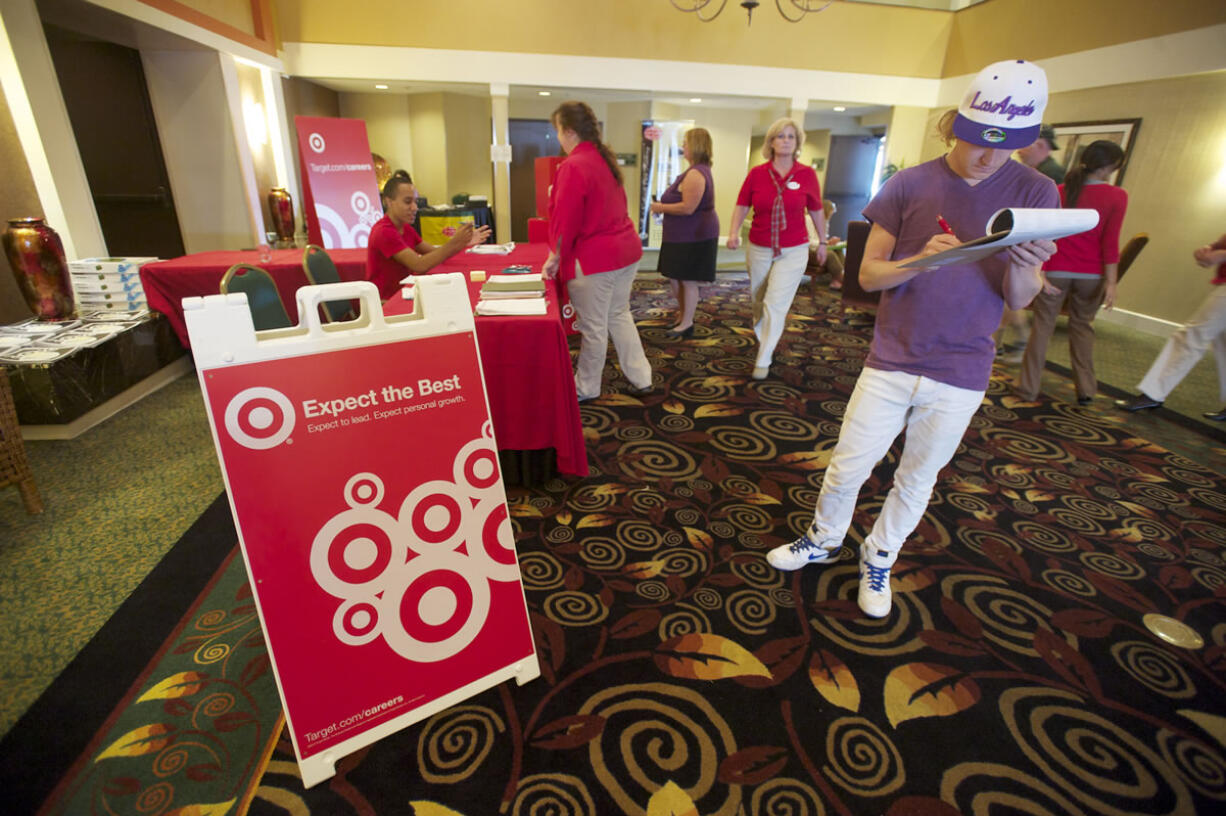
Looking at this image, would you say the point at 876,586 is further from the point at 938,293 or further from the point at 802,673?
the point at 938,293

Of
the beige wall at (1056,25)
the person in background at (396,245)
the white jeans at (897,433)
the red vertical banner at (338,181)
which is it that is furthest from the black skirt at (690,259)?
the beige wall at (1056,25)

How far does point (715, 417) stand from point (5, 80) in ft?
14.9

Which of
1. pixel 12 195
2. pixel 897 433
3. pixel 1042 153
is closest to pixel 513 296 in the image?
pixel 897 433

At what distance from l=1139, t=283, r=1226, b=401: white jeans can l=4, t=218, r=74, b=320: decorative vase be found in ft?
21.4

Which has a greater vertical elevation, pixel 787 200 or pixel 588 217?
pixel 787 200

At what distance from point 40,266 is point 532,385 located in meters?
3.15

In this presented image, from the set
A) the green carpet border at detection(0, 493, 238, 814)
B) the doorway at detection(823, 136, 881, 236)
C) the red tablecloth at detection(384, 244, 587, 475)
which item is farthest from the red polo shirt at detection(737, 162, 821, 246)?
the doorway at detection(823, 136, 881, 236)

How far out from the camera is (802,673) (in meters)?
1.69

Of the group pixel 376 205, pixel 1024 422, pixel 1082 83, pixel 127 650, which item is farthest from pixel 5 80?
pixel 1082 83

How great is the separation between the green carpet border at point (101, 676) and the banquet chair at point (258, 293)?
2.85 ft

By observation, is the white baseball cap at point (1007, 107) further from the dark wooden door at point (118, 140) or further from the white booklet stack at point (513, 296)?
the dark wooden door at point (118, 140)

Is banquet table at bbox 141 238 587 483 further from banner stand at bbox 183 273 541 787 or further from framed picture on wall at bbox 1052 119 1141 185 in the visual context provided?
framed picture on wall at bbox 1052 119 1141 185

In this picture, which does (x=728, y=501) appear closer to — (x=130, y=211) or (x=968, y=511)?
(x=968, y=511)

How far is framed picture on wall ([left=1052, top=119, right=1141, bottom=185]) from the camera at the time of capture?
18.7ft
